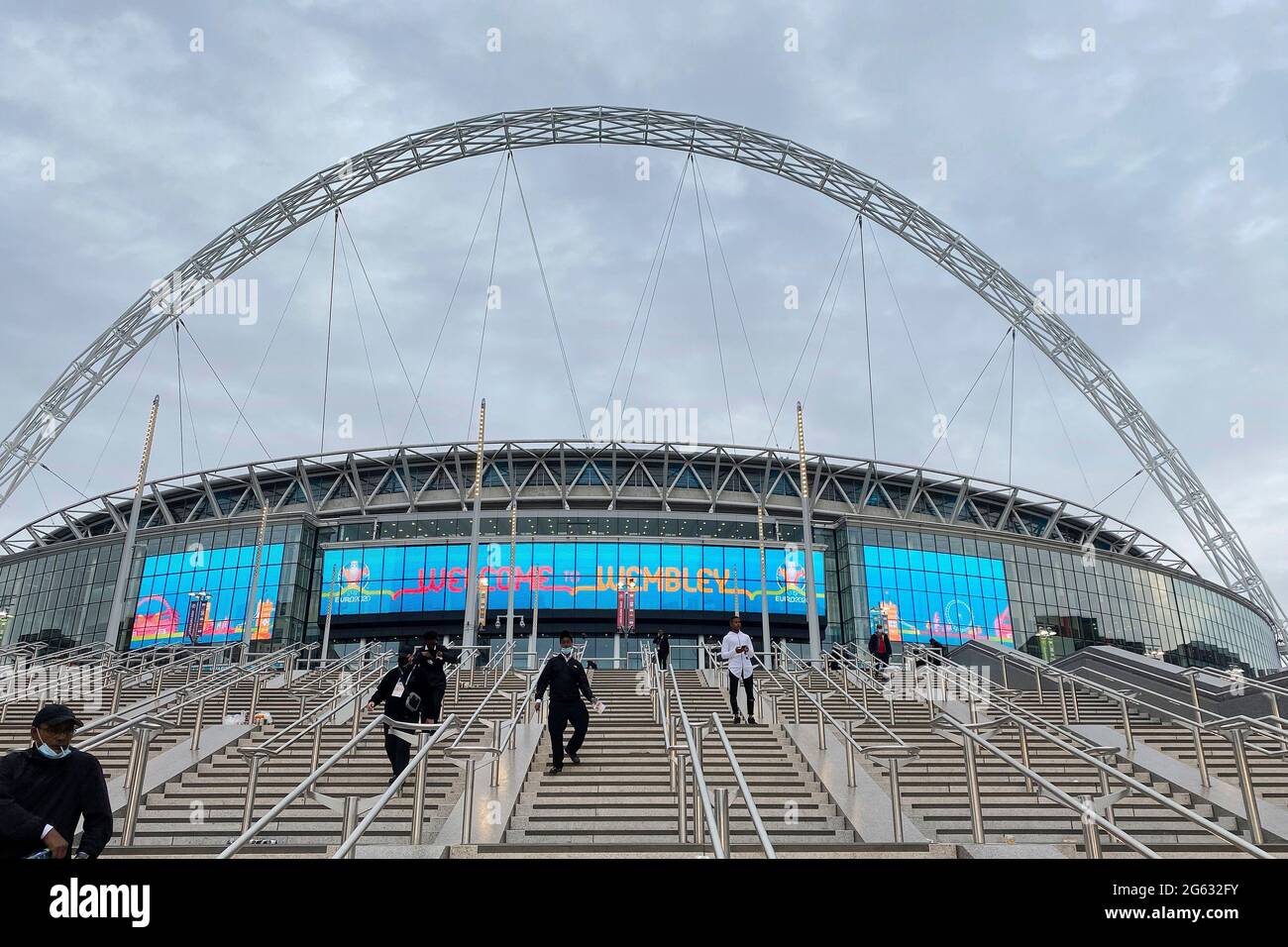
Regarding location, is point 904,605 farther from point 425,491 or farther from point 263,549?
point 263,549

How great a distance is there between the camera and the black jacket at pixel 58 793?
4.42m

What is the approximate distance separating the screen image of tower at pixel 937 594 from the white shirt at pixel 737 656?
4293 centimetres

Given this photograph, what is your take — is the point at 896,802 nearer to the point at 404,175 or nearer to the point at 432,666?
the point at 432,666

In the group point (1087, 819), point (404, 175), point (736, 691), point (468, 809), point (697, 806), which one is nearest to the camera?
point (1087, 819)

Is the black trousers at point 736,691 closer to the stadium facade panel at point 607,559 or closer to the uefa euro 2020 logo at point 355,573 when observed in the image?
the stadium facade panel at point 607,559

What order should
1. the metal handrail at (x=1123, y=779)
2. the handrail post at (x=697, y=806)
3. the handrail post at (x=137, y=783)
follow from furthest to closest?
the handrail post at (x=137, y=783), the handrail post at (x=697, y=806), the metal handrail at (x=1123, y=779)

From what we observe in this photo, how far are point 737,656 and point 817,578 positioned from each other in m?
43.9

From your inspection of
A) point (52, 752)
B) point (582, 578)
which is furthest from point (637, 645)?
point (52, 752)

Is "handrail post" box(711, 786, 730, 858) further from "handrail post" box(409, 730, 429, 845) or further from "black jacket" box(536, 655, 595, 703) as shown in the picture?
"black jacket" box(536, 655, 595, 703)

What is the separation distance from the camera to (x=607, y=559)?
53.2m

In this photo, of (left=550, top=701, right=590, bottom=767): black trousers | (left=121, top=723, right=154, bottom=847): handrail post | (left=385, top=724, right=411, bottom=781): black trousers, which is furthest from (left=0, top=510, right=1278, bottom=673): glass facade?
(left=121, top=723, right=154, bottom=847): handrail post

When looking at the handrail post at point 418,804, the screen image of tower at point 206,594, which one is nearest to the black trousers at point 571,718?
the handrail post at point 418,804
